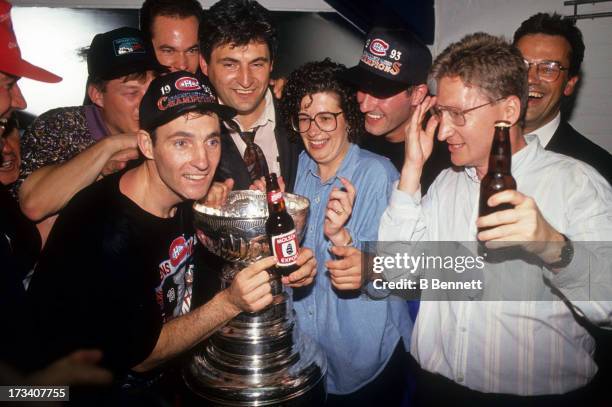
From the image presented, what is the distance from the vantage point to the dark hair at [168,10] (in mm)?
3279

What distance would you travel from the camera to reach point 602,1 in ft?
13.0

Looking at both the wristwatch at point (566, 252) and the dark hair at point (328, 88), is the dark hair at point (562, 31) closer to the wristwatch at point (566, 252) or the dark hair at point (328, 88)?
the dark hair at point (328, 88)

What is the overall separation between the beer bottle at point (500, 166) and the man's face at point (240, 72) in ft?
5.55

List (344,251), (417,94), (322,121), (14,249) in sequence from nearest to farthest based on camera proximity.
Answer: (344,251), (14,249), (322,121), (417,94)

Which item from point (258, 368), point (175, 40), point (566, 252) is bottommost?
point (258, 368)

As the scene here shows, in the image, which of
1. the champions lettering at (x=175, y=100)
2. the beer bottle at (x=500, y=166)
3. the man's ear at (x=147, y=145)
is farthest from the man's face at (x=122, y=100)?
the beer bottle at (x=500, y=166)

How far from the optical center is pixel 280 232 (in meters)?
1.87

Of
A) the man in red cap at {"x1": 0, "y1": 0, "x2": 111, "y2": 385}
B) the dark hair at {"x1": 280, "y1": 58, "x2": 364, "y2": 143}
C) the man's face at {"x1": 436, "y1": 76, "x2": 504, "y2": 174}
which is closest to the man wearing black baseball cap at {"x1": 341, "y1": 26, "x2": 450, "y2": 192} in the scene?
Result: the dark hair at {"x1": 280, "y1": 58, "x2": 364, "y2": 143}

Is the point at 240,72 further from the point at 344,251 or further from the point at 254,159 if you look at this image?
the point at 344,251

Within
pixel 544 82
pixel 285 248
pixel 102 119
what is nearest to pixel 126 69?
pixel 102 119

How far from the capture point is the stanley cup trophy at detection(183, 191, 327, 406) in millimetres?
1760

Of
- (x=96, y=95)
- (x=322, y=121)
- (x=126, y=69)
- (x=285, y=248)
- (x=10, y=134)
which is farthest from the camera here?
(x=96, y=95)

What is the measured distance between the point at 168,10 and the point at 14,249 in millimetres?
2137

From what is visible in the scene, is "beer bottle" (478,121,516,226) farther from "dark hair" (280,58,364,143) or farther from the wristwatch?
"dark hair" (280,58,364,143)
